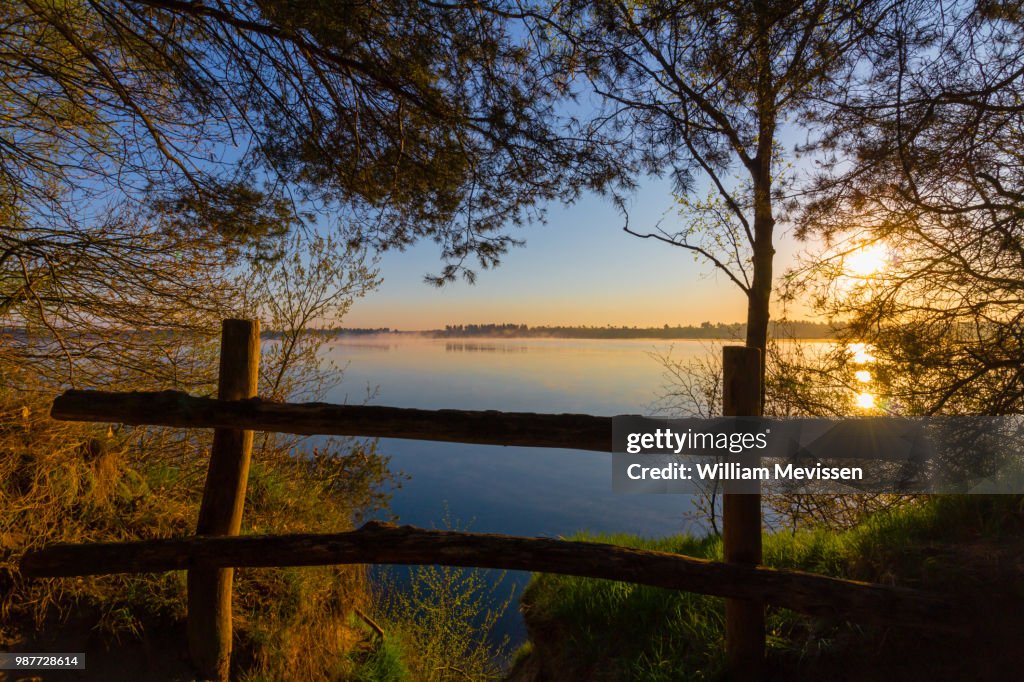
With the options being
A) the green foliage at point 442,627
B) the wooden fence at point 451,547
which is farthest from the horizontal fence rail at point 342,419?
the green foliage at point 442,627

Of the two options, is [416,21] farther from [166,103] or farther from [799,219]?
[799,219]

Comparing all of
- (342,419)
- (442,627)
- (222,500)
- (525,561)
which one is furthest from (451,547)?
(442,627)

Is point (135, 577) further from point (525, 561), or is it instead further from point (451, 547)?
point (525, 561)

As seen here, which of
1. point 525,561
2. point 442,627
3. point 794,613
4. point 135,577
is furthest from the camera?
point 442,627

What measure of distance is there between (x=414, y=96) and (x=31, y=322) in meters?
2.65

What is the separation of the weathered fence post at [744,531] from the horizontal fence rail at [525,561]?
4.5 inches

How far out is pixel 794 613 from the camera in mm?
2334

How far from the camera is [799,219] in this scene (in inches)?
145

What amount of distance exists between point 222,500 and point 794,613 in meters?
2.84

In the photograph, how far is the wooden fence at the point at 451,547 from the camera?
6.23 feet

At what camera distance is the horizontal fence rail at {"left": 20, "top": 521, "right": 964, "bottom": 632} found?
6.21 ft

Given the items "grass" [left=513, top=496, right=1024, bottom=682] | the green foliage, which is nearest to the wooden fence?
"grass" [left=513, top=496, right=1024, bottom=682]

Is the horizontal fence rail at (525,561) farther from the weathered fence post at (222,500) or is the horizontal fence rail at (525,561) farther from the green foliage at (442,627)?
the green foliage at (442,627)

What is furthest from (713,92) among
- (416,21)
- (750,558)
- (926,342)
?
(750,558)
